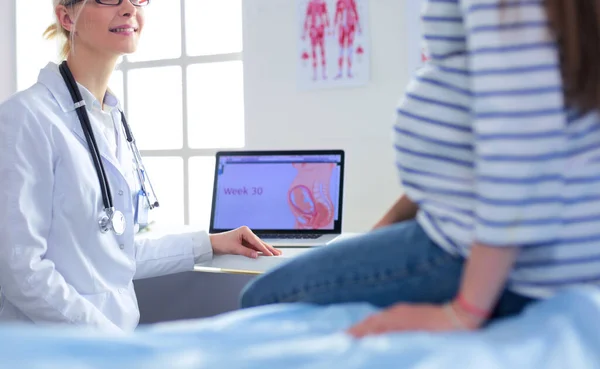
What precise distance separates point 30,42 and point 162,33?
832 millimetres

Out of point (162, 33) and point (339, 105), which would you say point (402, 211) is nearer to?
point (339, 105)

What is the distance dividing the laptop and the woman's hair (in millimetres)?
1243

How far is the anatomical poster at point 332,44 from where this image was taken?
2545 millimetres

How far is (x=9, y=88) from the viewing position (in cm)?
343

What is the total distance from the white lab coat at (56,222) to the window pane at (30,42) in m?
2.13

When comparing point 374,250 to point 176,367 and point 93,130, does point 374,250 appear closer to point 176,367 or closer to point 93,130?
point 176,367

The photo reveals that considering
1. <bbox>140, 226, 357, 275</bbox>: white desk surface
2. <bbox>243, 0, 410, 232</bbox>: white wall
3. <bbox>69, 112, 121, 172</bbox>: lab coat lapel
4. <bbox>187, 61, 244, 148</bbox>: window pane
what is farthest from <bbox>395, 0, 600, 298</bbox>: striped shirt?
<bbox>187, 61, 244, 148</bbox>: window pane

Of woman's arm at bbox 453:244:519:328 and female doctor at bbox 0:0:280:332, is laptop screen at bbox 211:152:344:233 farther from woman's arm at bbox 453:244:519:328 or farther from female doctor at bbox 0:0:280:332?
woman's arm at bbox 453:244:519:328

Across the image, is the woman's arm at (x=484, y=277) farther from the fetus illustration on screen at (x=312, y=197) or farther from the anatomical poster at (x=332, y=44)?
the anatomical poster at (x=332, y=44)

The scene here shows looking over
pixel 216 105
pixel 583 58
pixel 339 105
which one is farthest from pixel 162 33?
pixel 583 58

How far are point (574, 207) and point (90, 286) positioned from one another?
3.47 feet

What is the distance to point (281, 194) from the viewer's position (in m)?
1.94

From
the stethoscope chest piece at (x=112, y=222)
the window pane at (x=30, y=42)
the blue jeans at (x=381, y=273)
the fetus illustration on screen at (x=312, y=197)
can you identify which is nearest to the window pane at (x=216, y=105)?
the window pane at (x=30, y=42)

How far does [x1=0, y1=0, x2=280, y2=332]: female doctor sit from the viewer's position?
1.31m
